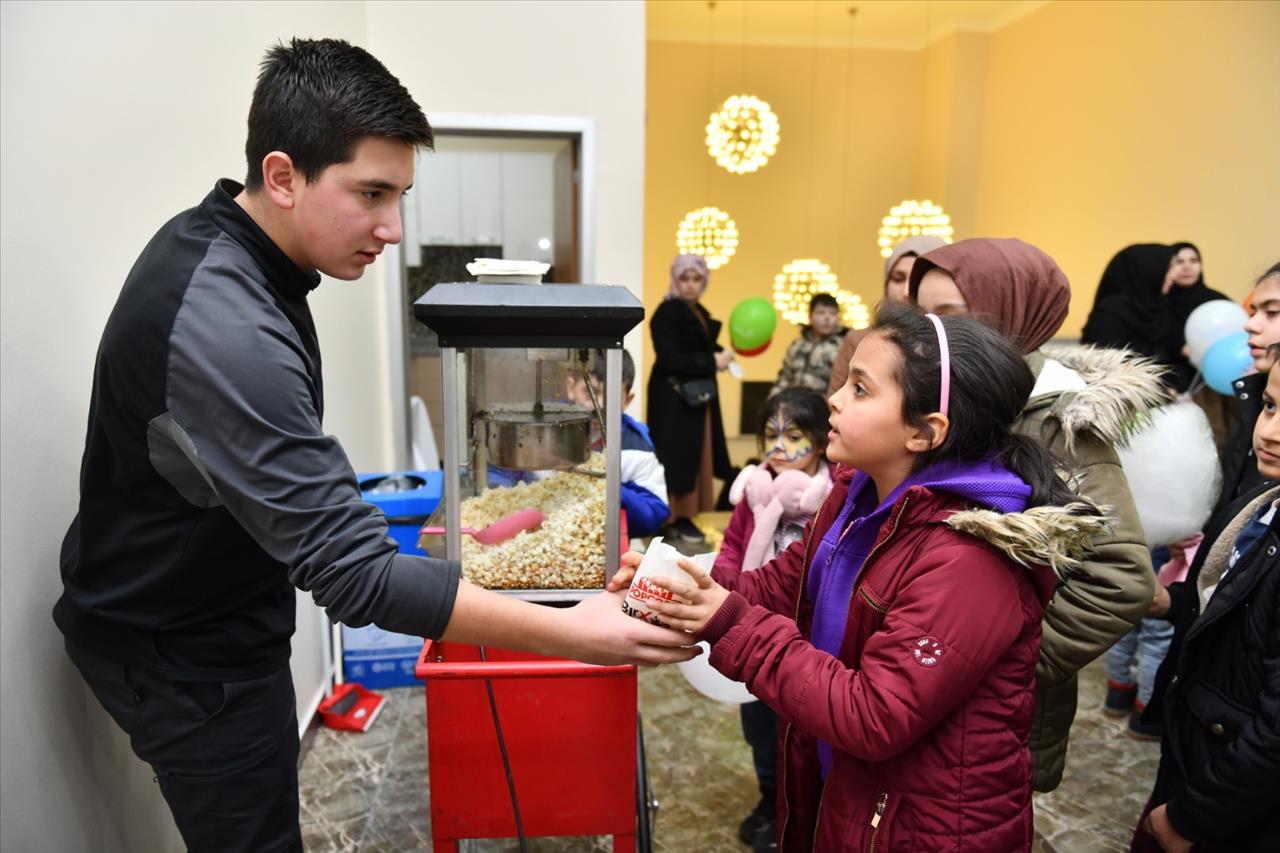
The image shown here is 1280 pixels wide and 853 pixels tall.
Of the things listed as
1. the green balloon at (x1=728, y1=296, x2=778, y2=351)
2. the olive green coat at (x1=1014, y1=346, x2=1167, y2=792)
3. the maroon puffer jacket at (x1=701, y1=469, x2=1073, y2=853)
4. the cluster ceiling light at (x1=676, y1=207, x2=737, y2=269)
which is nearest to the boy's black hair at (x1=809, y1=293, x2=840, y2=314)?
the green balloon at (x1=728, y1=296, x2=778, y2=351)

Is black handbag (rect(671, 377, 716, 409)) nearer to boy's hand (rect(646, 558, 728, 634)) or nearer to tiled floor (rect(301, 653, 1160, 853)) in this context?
tiled floor (rect(301, 653, 1160, 853))

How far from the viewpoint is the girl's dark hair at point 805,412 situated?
2.29 m

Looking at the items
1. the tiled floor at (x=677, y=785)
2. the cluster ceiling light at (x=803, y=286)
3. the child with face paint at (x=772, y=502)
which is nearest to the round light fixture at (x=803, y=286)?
the cluster ceiling light at (x=803, y=286)

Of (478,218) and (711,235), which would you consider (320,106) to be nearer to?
(478,218)

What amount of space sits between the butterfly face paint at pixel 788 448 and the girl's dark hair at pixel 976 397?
1065 mm

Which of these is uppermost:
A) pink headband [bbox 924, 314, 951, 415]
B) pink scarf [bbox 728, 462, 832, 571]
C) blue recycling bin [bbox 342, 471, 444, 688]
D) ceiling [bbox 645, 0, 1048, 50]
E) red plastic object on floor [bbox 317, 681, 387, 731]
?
ceiling [bbox 645, 0, 1048, 50]

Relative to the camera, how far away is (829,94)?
781 cm

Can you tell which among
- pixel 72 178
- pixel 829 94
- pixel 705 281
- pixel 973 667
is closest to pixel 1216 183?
pixel 705 281

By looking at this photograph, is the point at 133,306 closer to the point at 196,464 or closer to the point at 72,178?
the point at 196,464

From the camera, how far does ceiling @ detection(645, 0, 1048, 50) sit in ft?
22.6

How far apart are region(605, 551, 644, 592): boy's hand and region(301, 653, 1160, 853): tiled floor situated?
1279 millimetres

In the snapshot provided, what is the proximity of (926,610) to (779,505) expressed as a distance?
1.10 m

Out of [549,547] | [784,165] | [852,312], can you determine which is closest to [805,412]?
[549,547]

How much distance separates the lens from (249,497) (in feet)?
3.49
